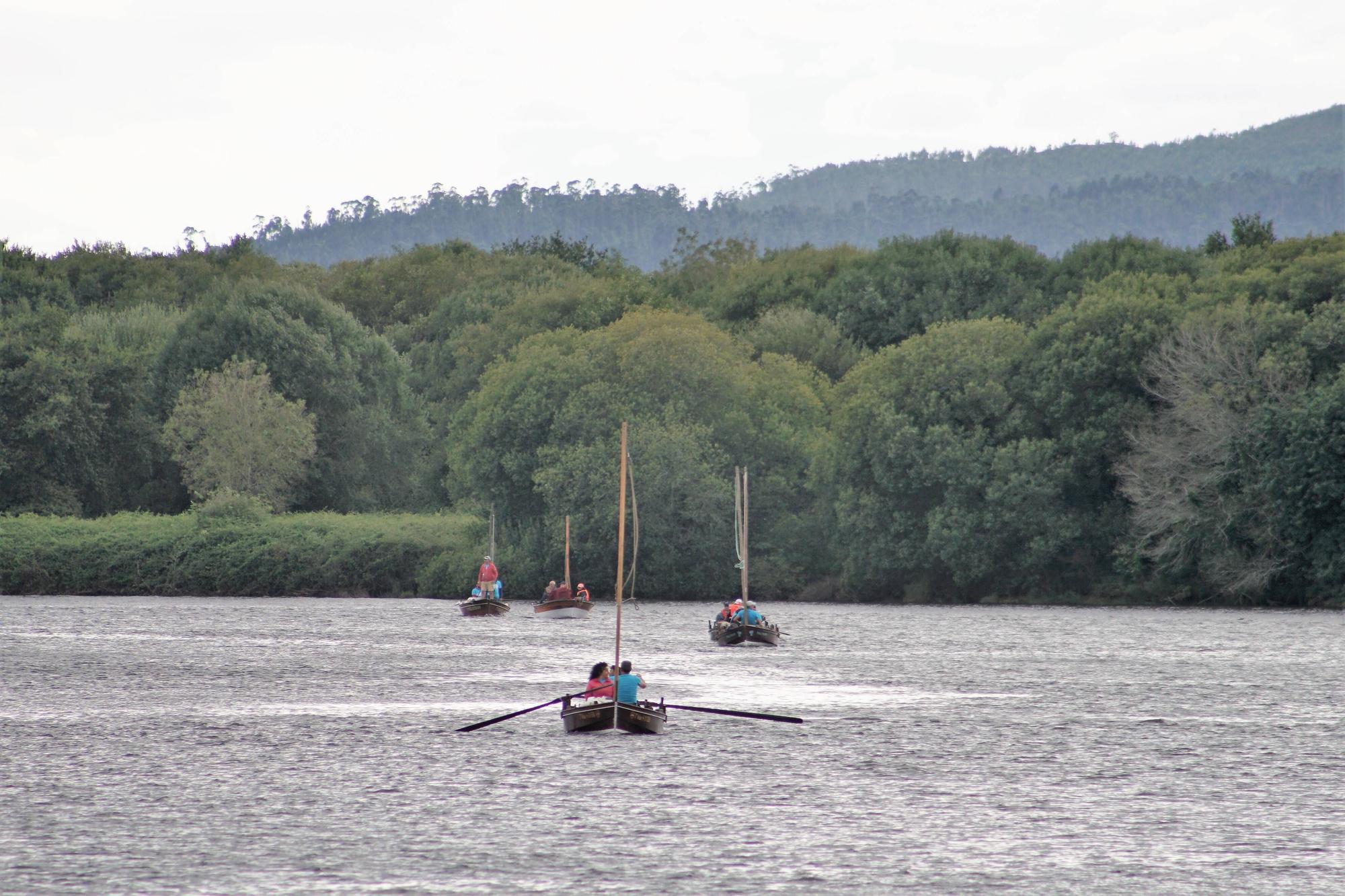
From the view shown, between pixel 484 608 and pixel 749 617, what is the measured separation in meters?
28.8

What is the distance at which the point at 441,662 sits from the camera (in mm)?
69688

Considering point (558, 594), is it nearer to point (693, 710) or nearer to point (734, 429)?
point (734, 429)

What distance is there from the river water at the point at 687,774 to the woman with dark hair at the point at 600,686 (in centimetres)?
102

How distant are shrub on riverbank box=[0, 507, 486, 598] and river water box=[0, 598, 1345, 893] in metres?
53.1

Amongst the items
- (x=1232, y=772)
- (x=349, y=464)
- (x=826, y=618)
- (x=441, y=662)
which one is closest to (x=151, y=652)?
(x=441, y=662)

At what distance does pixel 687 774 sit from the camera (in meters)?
37.9

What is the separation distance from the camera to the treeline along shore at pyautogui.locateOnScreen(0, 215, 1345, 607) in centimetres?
10112

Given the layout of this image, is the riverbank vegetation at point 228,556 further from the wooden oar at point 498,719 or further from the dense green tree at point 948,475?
the wooden oar at point 498,719

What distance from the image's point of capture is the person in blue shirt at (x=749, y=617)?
78812 mm

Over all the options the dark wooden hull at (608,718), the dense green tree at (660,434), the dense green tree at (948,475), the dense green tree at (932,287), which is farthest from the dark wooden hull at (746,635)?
the dense green tree at (932,287)

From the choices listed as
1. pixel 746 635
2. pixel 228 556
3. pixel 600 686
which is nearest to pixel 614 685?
pixel 600 686

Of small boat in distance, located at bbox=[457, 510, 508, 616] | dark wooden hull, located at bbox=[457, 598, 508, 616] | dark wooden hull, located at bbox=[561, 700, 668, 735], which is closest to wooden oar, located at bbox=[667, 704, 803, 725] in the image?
dark wooden hull, located at bbox=[561, 700, 668, 735]

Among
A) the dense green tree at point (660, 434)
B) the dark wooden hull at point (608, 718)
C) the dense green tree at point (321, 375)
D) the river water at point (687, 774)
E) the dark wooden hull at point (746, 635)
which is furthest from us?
the dense green tree at point (321, 375)

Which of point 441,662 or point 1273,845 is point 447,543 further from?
point 1273,845
